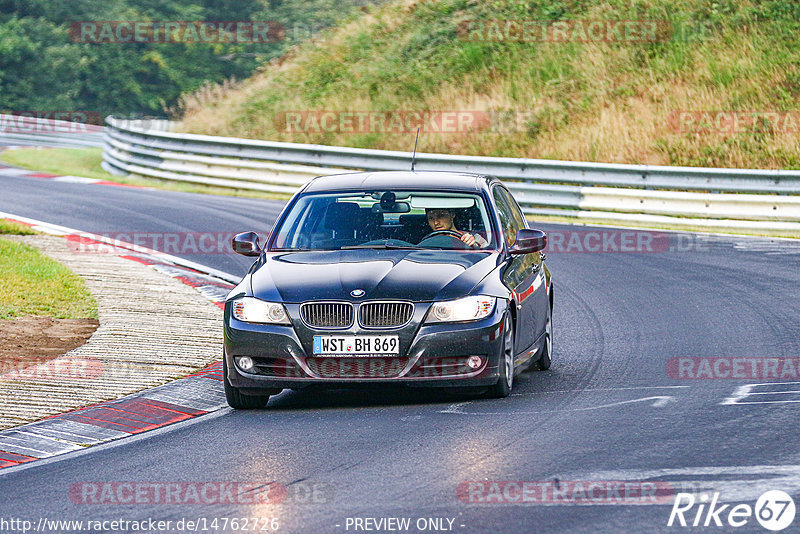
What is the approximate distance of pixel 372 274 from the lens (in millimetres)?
8945

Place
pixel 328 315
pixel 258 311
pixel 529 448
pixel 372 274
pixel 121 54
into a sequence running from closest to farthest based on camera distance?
pixel 529 448
pixel 328 315
pixel 258 311
pixel 372 274
pixel 121 54

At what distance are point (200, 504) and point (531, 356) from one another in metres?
4.00

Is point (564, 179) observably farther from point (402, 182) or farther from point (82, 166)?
point (82, 166)

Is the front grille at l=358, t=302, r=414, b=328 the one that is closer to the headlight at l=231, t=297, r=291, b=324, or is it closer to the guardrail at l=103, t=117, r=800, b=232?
the headlight at l=231, t=297, r=291, b=324

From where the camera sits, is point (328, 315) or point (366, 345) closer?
point (366, 345)

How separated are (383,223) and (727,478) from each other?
415 cm

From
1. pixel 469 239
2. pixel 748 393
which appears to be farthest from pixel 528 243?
pixel 748 393

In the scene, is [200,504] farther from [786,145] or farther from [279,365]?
[786,145]

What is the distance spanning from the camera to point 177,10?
6950cm

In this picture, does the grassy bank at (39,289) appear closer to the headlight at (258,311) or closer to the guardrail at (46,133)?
the headlight at (258,311)

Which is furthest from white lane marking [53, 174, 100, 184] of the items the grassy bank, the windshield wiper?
the windshield wiper

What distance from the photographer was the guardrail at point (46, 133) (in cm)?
4084

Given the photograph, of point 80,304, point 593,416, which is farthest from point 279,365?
point 80,304

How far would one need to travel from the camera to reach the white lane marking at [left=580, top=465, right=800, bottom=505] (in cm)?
620
